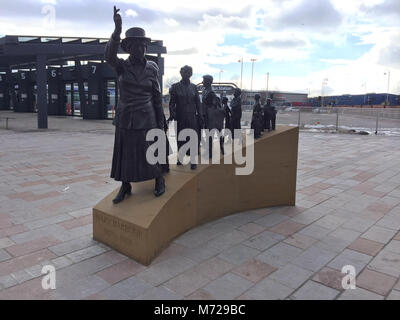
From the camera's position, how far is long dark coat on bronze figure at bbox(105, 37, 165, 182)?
396 centimetres

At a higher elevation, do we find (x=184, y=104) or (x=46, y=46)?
(x=46, y=46)

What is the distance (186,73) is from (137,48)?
102cm

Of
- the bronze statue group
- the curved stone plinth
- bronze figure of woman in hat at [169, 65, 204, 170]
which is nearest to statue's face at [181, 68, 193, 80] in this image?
bronze figure of woman in hat at [169, 65, 204, 170]

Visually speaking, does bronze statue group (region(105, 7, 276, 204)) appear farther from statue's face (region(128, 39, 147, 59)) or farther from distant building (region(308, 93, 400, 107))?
distant building (region(308, 93, 400, 107))

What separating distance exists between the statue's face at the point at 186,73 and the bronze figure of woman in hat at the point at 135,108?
2.23ft

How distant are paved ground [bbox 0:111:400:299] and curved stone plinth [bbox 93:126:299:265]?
179 millimetres

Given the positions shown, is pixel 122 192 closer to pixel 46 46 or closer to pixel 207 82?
pixel 207 82

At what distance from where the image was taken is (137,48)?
3.92 m

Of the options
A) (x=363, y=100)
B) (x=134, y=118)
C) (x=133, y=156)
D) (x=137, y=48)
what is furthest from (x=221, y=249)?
(x=363, y=100)

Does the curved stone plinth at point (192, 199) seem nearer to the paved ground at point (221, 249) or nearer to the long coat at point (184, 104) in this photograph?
the paved ground at point (221, 249)

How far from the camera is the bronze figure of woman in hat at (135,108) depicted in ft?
12.9
